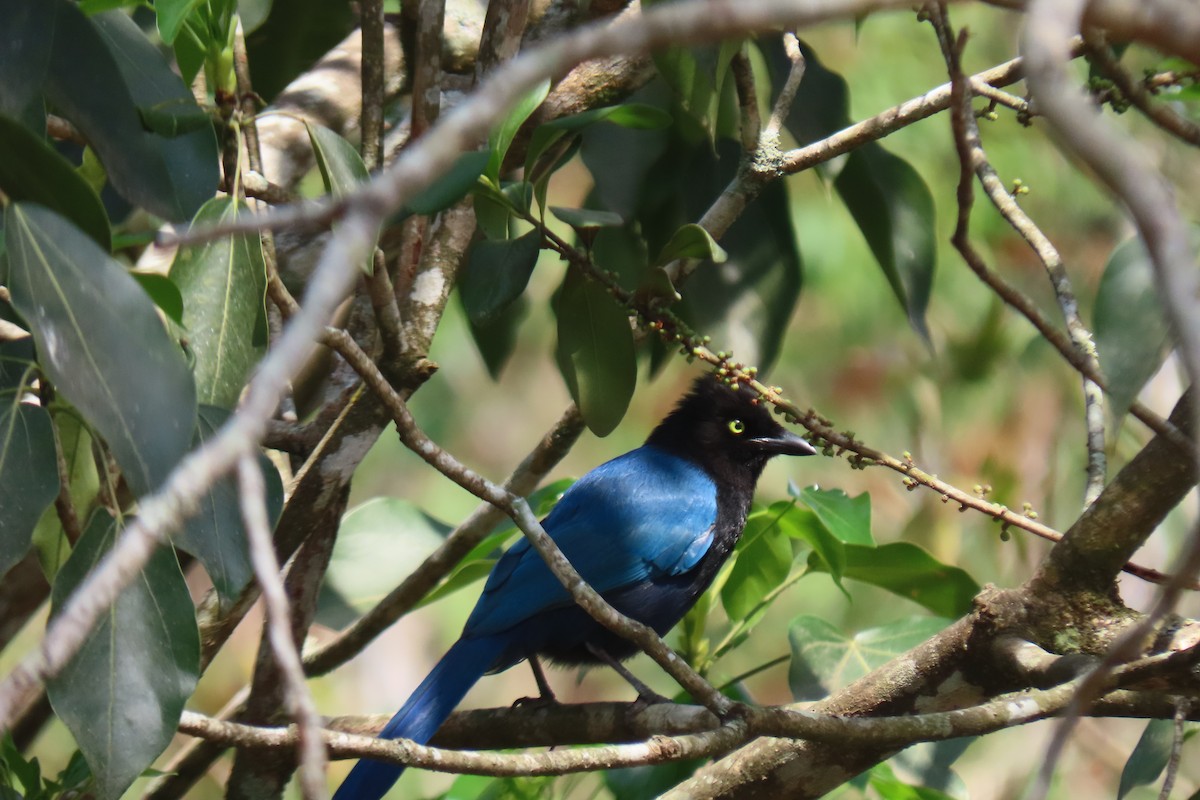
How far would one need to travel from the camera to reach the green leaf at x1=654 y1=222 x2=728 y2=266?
2.62m

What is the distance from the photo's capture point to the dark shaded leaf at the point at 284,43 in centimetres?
420

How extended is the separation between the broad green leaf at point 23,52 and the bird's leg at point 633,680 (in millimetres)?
2058

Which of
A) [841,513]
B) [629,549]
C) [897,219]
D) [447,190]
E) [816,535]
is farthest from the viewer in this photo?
[629,549]

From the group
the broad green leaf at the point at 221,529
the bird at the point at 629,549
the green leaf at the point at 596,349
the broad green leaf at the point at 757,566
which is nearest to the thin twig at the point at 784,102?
the green leaf at the point at 596,349

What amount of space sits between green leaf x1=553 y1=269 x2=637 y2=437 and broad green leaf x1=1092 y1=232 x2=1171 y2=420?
123 centimetres

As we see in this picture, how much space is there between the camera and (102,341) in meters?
1.72

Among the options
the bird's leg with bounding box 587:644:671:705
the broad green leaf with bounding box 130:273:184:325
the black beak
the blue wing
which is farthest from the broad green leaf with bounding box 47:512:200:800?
the black beak

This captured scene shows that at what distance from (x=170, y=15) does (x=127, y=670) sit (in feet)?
4.25

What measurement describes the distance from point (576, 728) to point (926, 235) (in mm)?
1768

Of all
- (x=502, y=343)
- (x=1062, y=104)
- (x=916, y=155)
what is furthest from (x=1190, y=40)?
(x=916, y=155)

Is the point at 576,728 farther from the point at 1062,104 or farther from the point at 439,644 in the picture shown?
the point at 439,644

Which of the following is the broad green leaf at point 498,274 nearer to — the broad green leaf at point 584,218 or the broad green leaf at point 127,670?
the broad green leaf at point 584,218

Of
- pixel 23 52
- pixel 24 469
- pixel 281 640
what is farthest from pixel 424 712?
pixel 281 640

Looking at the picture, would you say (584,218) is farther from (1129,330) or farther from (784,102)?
(1129,330)
